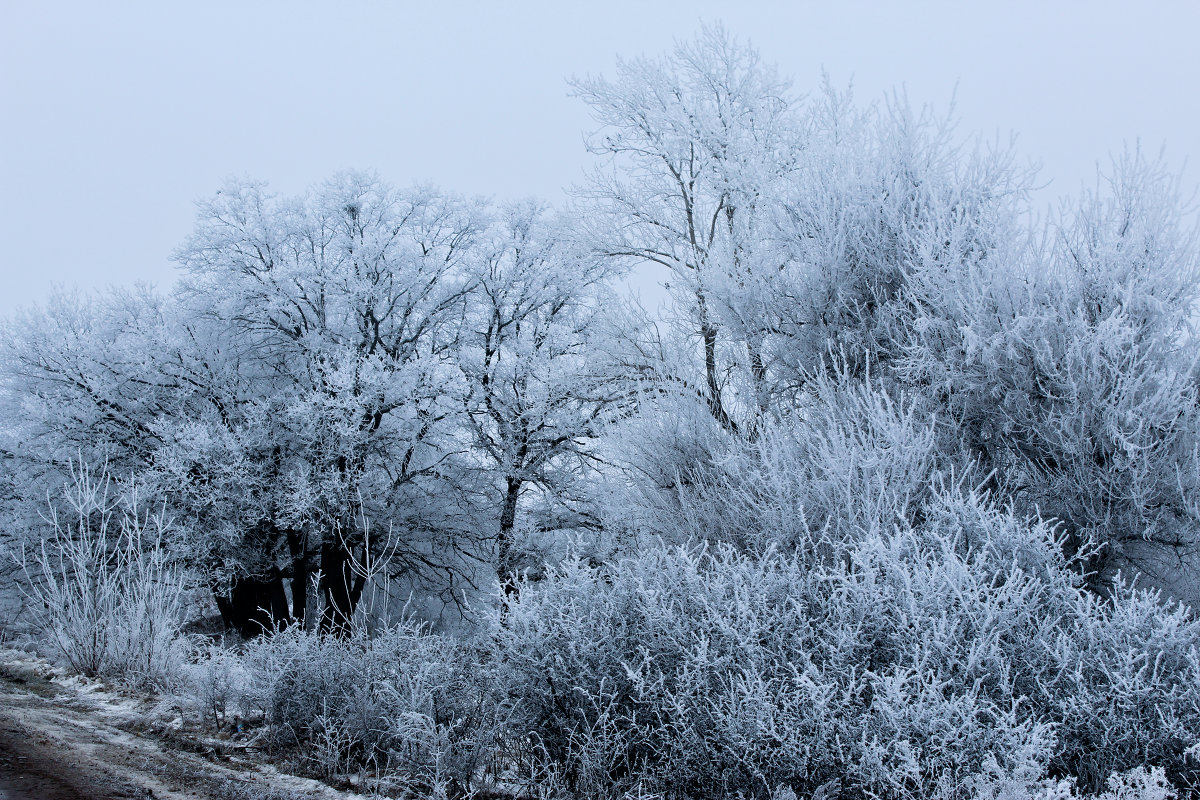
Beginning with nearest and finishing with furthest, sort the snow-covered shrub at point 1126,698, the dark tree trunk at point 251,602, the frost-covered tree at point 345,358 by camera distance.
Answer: the snow-covered shrub at point 1126,698
the frost-covered tree at point 345,358
the dark tree trunk at point 251,602

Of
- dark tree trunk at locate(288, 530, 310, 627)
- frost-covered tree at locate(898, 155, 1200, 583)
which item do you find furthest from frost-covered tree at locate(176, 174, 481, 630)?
frost-covered tree at locate(898, 155, 1200, 583)

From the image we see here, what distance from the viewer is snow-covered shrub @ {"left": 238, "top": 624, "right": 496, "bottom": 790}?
3982 mm

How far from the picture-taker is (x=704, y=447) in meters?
7.97

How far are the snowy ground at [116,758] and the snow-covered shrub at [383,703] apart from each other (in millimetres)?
305

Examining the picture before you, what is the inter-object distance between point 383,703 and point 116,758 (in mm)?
1269

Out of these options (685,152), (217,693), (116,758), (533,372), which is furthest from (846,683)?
(533,372)

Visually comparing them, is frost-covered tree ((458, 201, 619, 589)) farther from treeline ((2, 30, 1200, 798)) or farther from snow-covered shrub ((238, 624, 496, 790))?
snow-covered shrub ((238, 624, 496, 790))

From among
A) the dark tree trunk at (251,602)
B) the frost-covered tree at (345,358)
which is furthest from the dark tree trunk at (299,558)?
the dark tree trunk at (251,602)

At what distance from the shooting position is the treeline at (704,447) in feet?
12.2

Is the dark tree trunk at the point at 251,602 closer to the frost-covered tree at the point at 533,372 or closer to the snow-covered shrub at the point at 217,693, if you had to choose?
the frost-covered tree at the point at 533,372

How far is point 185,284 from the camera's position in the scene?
14.4 metres

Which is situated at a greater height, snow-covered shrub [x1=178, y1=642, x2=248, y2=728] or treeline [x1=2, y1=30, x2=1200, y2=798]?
treeline [x1=2, y1=30, x2=1200, y2=798]

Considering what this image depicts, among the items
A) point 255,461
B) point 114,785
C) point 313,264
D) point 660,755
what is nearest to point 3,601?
point 255,461

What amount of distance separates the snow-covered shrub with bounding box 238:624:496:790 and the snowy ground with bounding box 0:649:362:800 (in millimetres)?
305
